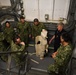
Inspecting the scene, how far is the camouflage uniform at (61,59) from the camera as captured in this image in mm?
4324

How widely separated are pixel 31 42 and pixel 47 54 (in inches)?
46.9

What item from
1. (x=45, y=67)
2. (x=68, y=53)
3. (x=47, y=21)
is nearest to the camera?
(x=68, y=53)

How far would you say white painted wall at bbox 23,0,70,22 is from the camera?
6.86m

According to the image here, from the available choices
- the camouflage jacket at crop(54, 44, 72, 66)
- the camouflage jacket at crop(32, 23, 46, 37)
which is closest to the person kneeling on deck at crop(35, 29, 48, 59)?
the camouflage jacket at crop(32, 23, 46, 37)

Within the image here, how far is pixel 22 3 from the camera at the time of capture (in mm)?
7289

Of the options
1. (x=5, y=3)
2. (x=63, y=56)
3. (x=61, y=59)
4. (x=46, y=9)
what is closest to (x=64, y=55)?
(x=63, y=56)

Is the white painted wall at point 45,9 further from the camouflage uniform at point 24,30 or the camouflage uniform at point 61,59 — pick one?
the camouflage uniform at point 61,59

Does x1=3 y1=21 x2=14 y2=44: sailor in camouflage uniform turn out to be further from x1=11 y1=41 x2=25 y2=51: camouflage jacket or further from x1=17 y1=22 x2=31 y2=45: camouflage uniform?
x1=11 y1=41 x2=25 y2=51: camouflage jacket

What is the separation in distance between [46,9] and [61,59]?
3401 mm

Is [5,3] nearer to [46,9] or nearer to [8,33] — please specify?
[8,33]

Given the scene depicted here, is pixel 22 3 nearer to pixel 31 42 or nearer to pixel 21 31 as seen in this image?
pixel 21 31

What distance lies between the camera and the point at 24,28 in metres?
6.98

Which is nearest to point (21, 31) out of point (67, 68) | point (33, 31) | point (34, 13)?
point (33, 31)

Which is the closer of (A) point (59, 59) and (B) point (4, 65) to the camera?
(A) point (59, 59)
